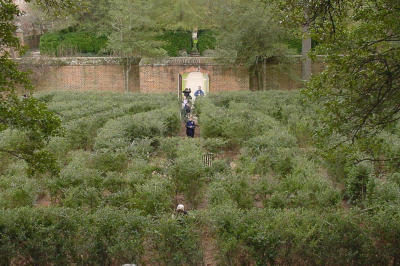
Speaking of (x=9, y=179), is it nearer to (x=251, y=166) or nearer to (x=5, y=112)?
(x=5, y=112)

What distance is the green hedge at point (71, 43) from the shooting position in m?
28.6

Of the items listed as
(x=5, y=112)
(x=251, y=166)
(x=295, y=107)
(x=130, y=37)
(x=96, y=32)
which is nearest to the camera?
(x=5, y=112)

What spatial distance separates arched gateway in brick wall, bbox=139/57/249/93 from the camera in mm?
25608

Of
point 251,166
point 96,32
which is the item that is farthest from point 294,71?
point 251,166

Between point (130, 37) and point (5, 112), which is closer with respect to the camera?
point (5, 112)

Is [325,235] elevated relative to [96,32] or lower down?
lower down

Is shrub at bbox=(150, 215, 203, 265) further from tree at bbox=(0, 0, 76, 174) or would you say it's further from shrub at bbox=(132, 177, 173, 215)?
tree at bbox=(0, 0, 76, 174)

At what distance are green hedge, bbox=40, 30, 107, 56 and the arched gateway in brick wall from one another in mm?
4887

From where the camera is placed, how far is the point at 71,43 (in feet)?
94.1

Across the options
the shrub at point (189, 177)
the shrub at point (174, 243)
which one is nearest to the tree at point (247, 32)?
the shrub at point (189, 177)

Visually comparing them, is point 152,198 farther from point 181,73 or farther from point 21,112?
point 181,73

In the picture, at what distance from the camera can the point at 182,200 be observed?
9875 mm

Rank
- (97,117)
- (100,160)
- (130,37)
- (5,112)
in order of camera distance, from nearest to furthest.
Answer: (5,112) → (100,160) → (97,117) → (130,37)

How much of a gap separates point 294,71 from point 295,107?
364 inches
